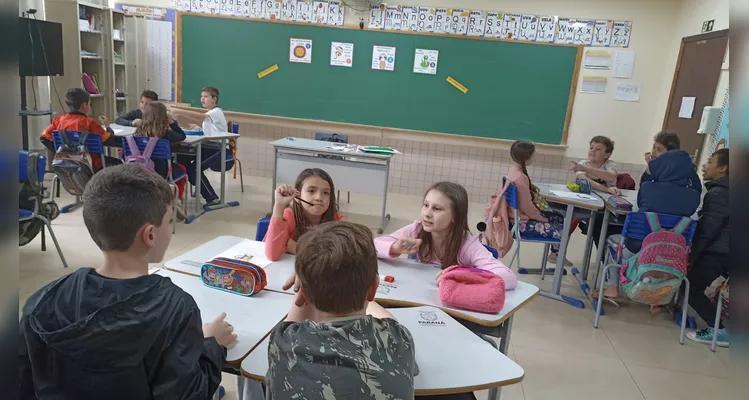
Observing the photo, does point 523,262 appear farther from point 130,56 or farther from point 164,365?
point 130,56

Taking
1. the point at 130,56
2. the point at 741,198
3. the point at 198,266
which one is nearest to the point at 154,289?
the point at 198,266

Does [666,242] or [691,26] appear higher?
[691,26]

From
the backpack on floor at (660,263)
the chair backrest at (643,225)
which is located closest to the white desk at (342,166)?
the chair backrest at (643,225)

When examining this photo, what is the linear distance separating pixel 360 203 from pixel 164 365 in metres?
4.72

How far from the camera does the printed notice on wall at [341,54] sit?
5973 millimetres

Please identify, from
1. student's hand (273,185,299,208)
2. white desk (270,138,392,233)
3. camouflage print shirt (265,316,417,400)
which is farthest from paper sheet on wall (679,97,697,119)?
camouflage print shirt (265,316,417,400)

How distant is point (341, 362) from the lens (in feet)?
3.52

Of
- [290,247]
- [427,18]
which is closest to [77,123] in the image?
[290,247]

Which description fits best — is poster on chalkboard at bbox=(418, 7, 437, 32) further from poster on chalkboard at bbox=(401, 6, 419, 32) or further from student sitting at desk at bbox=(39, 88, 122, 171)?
student sitting at desk at bbox=(39, 88, 122, 171)

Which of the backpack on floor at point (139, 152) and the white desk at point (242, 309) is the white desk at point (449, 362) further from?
the backpack on floor at point (139, 152)

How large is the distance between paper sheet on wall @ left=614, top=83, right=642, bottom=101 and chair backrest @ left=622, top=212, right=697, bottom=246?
3.12m

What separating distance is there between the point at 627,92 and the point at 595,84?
362 mm

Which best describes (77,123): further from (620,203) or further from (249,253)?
(620,203)

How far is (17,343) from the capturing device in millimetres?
240
